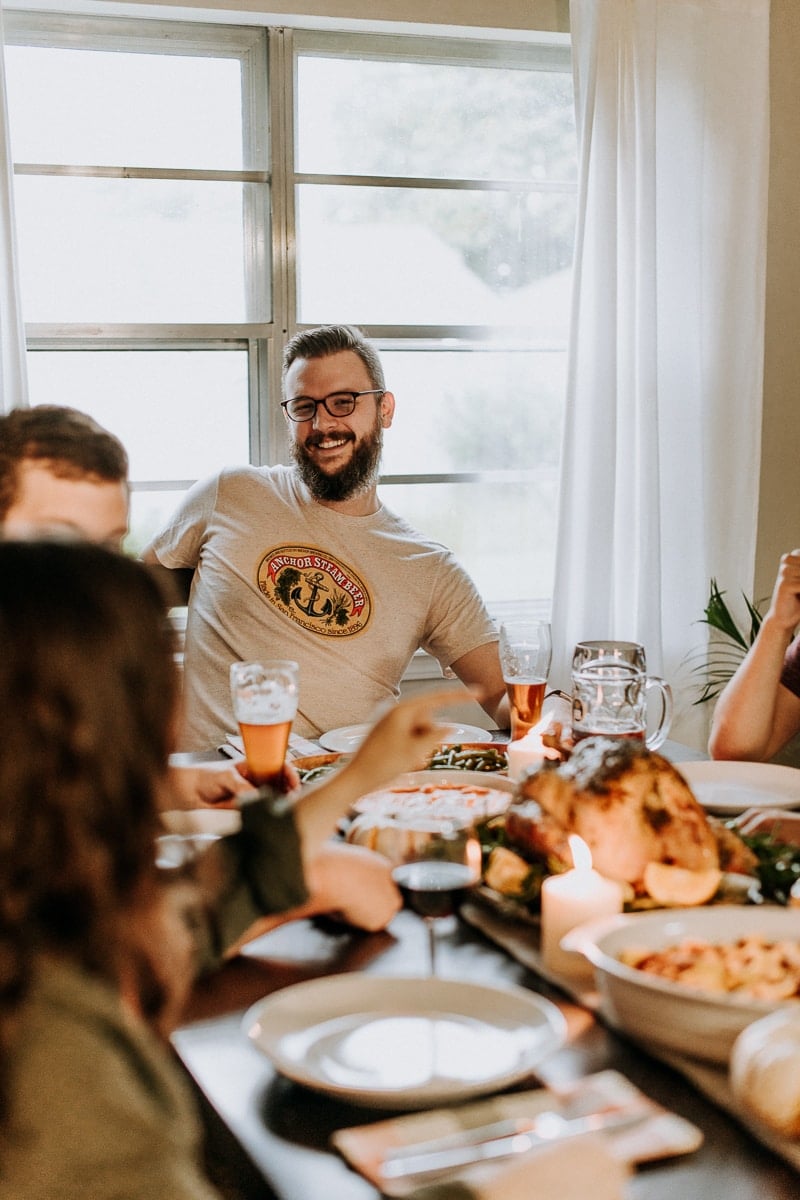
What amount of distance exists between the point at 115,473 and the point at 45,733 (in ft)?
2.48

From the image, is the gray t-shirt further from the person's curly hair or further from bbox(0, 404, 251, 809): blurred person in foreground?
the person's curly hair

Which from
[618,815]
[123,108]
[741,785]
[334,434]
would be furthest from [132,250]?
[618,815]

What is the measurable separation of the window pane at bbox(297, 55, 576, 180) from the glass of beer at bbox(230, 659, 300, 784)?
227cm

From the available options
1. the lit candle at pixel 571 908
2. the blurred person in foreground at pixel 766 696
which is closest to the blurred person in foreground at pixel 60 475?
the lit candle at pixel 571 908

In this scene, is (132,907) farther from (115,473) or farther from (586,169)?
(586,169)

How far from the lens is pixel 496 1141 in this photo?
2.59 ft

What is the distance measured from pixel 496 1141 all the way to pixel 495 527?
2902 mm

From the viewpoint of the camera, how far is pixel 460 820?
1.35m

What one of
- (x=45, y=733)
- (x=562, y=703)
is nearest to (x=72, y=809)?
(x=45, y=733)

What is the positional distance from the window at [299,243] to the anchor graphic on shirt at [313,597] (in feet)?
2.98

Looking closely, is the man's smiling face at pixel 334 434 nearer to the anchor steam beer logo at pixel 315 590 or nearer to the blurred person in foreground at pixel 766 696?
the anchor steam beer logo at pixel 315 590

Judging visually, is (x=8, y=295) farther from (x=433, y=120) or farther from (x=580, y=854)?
(x=580, y=854)

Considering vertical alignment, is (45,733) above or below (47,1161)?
above

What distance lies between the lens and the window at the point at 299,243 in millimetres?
3213
